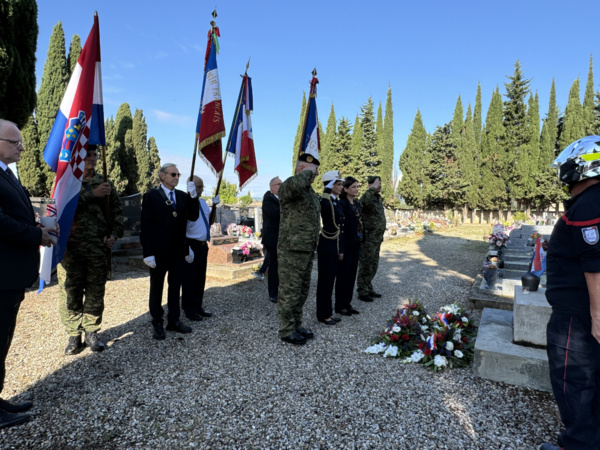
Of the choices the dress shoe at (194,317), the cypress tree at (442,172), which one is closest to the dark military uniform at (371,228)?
the dress shoe at (194,317)

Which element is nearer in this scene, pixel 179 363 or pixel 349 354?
pixel 179 363

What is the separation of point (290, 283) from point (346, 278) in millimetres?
1358

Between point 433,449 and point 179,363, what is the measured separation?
229 cm

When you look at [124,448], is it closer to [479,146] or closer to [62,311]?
[62,311]

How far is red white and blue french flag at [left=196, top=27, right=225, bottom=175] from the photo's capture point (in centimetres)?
420

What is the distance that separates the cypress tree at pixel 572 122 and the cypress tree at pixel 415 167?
10881mm

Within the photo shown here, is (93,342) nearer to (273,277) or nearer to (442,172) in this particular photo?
(273,277)

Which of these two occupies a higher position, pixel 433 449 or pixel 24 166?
pixel 24 166

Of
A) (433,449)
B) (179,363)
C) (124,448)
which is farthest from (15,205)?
(433,449)

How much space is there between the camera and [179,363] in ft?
10.9

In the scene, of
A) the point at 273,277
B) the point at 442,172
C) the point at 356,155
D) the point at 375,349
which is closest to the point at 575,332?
the point at 375,349

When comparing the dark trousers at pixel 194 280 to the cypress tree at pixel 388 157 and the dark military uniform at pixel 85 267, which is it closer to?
the dark military uniform at pixel 85 267

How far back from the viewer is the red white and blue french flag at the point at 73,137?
3.13 meters

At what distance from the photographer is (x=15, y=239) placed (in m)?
2.17
